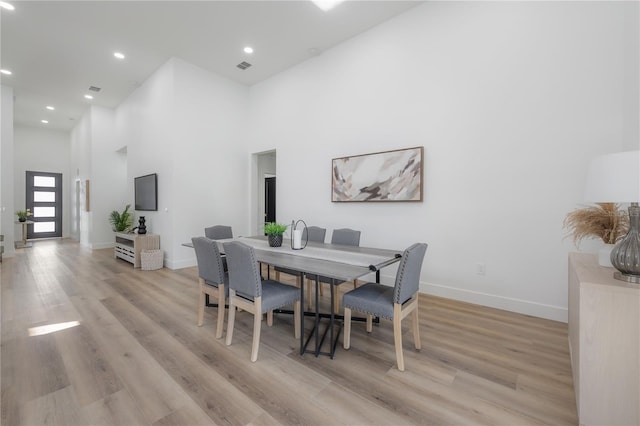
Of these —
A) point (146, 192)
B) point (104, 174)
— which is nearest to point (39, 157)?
point (104, 174)

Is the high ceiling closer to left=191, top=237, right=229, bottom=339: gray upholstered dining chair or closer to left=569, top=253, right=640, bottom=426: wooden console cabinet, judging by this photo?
left=191, top=237, right=229, bottom=339: gray upholstered dining chair

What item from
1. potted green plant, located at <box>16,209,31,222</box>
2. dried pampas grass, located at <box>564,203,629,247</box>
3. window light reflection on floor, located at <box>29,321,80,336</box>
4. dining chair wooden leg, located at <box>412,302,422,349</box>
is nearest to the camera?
dried pampas grass, located at <box>564,203,629,247</box>

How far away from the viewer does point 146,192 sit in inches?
220

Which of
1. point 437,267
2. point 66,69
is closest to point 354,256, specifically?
point 437,267

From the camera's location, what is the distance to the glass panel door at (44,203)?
8.93 m

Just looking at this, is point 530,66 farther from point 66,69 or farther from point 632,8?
point 66,69

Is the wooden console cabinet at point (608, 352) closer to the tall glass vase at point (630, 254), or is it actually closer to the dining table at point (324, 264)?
the tall glass vase at point (630, 254)

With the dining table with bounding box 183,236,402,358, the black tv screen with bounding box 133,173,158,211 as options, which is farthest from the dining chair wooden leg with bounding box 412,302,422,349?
the black tv screen with bounding box 133,173,158,211

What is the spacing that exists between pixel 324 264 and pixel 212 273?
1.09 meters

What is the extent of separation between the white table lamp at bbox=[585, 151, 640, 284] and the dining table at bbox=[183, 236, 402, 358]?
1.27m

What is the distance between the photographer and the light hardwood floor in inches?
60.1

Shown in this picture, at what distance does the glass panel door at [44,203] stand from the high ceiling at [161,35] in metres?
4.62

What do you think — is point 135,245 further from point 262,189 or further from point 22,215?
point 22,215

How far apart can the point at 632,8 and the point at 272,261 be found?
12.6ft
